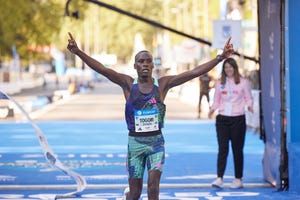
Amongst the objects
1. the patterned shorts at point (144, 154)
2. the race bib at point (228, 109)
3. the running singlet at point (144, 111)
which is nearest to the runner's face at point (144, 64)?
the running singlet at point (144, 111)

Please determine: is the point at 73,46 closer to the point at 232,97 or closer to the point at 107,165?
the point at 232,97

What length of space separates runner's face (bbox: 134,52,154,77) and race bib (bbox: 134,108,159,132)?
0.35 m

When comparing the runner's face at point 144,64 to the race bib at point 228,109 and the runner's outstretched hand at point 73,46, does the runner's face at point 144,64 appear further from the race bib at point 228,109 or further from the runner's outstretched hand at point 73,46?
the race bib at point 228,109

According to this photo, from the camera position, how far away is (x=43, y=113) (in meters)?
32.8

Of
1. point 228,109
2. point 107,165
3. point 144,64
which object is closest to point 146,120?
point 144,64

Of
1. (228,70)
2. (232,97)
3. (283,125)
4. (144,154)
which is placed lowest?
(283,125)

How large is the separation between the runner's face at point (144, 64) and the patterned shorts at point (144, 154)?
611 millimetres

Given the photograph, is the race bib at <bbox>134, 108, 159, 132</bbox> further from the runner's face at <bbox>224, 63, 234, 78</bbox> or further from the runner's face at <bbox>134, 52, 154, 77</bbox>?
the runner's face at <bbox>224, 63, 234, 78</bbox>

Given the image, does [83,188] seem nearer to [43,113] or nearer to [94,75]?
[43,113]

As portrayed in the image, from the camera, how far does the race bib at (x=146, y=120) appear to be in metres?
7.95

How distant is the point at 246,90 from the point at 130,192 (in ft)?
12.6

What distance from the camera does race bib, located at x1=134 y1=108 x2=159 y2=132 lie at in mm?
7953

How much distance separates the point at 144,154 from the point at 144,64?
0.86 metres

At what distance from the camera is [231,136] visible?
11547mm
